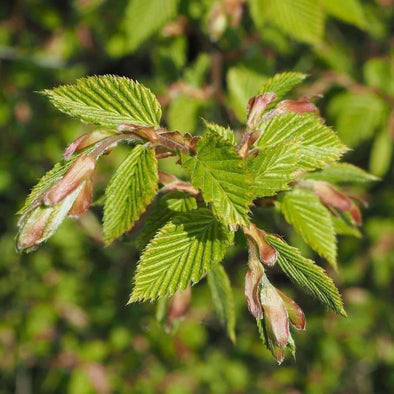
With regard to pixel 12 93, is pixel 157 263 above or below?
above

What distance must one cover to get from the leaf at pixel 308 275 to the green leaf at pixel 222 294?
22 cm

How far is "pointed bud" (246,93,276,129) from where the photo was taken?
3.12ft

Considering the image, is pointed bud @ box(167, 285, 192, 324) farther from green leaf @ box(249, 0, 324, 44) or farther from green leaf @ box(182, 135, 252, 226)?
green leaf @ box(249, 0, 324, 44)

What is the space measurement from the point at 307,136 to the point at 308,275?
25cm

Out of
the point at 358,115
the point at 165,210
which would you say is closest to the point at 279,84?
the point at 165,210

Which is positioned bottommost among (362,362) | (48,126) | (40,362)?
(362,362)

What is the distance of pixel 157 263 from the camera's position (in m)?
0.91

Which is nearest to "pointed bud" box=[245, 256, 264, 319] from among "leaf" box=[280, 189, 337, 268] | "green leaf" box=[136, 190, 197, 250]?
"green leaf" box=[136, 190, 197, 250]

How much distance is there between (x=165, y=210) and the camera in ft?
3.35

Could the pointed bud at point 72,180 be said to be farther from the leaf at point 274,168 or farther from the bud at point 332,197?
the bud at point 332,197

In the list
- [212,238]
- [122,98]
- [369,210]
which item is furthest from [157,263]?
[369,210]

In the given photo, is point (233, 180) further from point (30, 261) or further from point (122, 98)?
point (30, 261)

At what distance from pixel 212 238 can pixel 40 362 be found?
7.00 ft

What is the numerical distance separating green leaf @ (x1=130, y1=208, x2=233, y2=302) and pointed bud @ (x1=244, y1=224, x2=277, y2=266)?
3 cm
